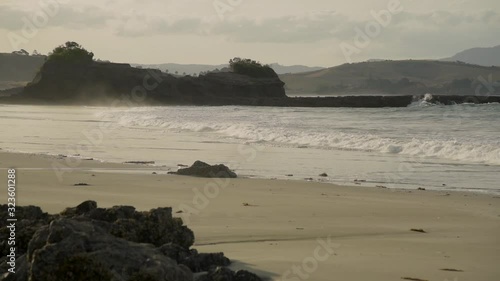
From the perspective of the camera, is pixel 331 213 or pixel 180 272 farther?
pixel 331 213

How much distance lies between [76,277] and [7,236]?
1.54m

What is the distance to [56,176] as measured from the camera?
13.8 meters

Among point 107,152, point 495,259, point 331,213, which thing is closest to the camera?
point 495,259

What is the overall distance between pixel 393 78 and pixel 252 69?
6306cm

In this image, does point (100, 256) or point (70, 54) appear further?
point (70, 54)

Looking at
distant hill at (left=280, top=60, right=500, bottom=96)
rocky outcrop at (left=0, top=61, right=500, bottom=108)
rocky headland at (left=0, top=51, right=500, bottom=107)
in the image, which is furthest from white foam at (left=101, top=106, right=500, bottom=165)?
distant hill at (left=280, top=60, right=500, bottom=96)

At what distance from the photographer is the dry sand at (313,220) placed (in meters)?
6.59

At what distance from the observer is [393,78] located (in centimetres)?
15188

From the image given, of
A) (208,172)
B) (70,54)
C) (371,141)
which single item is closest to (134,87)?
(70,54)

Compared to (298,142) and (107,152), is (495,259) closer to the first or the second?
(107,152)

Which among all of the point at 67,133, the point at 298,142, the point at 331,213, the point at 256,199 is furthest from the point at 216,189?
the point at 67,133

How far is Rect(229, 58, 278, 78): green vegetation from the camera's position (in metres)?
94.2

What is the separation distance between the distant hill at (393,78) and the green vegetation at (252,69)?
3554cm

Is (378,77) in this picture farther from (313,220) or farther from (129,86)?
(313,220)
